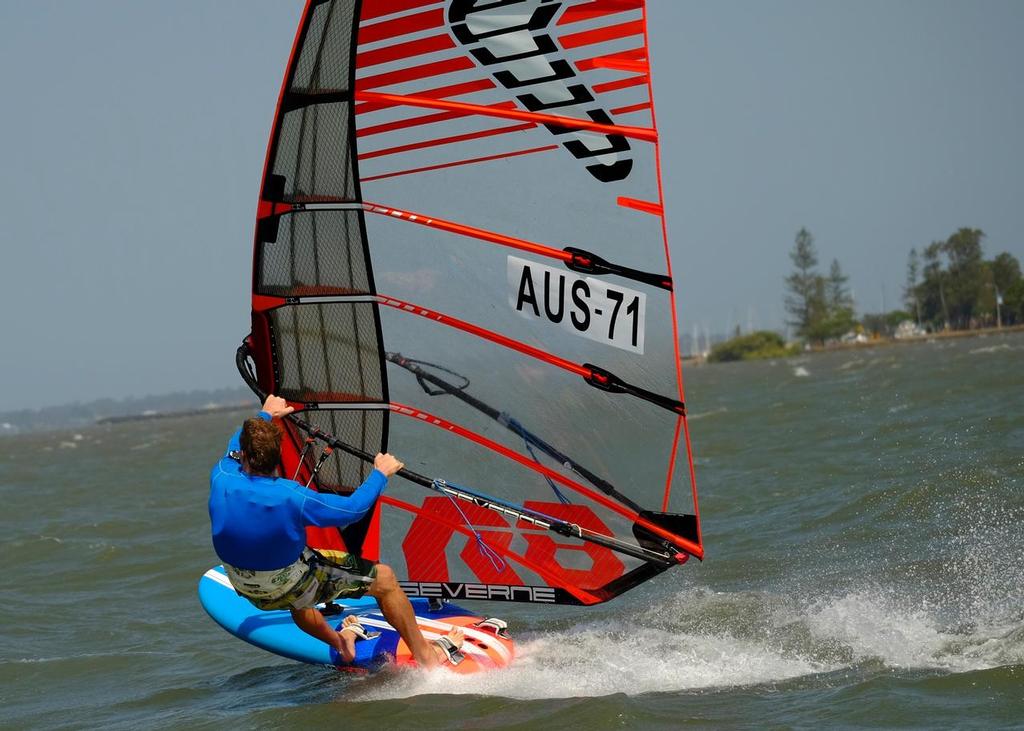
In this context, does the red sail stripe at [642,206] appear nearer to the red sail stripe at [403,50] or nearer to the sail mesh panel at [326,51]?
the red sail stripe at [403,50]

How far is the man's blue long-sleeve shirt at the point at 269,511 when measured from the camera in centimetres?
434

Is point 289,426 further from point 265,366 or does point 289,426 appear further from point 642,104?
point 642,104

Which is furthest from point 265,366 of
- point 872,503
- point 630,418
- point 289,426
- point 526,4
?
point 872,503

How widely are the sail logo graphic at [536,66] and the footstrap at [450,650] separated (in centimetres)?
199

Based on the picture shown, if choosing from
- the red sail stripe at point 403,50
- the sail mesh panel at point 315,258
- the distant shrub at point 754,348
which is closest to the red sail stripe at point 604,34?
the red sail stripe at point 403,50

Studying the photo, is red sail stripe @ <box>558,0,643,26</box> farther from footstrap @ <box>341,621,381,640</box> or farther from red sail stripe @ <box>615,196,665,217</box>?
footstrap @ <box>341,621,381,640</box>

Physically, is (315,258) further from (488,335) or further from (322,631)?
(322,631)

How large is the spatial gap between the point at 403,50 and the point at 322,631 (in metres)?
2.36

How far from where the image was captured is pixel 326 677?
5270 millimetres

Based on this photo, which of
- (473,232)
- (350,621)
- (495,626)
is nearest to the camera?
(473,232)

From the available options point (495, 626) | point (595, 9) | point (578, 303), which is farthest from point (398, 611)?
point (595, 9)

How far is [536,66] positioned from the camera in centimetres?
446

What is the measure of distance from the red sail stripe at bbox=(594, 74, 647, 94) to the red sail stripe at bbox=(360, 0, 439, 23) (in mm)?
751

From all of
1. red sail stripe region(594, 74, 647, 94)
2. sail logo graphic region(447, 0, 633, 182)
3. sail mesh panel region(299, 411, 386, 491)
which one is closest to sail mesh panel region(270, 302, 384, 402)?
sail mesh panel region(299, 411, 386, 491)
